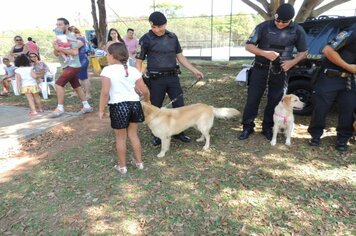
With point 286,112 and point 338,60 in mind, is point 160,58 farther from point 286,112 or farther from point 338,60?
point 338,60

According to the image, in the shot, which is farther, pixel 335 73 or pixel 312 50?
pixel 312 50

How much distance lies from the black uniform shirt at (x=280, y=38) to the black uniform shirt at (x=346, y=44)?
41cm

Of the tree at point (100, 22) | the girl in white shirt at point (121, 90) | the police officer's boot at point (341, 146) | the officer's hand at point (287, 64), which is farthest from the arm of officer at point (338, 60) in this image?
the tree at point (100, 22)

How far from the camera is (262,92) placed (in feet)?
15.3

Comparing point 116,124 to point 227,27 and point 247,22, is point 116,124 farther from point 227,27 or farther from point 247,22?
point 247,22

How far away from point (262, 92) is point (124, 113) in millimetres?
2237

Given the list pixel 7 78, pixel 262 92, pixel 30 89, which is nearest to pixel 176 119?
pixel 262 92

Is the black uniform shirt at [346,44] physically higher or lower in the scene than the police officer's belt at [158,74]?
higher

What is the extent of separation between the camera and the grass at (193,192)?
2936 millimetres

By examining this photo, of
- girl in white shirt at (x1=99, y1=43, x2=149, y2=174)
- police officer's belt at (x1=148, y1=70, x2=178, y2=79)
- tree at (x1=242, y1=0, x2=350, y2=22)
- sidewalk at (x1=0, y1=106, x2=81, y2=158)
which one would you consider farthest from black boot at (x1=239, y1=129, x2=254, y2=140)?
tree at (x1=242, y1=0, x2=350, y2=22)

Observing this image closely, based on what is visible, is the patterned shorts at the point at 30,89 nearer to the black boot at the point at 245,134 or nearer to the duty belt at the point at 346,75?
the black boot at the point at 245,134

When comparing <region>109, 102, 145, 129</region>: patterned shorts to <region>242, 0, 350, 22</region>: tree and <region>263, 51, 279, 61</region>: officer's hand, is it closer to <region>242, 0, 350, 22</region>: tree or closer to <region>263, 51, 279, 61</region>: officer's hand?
<region>263, 51, 279, 61</region>: officer's hand

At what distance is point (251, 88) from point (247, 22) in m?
16.4

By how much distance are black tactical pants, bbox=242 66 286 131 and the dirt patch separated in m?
2.53
